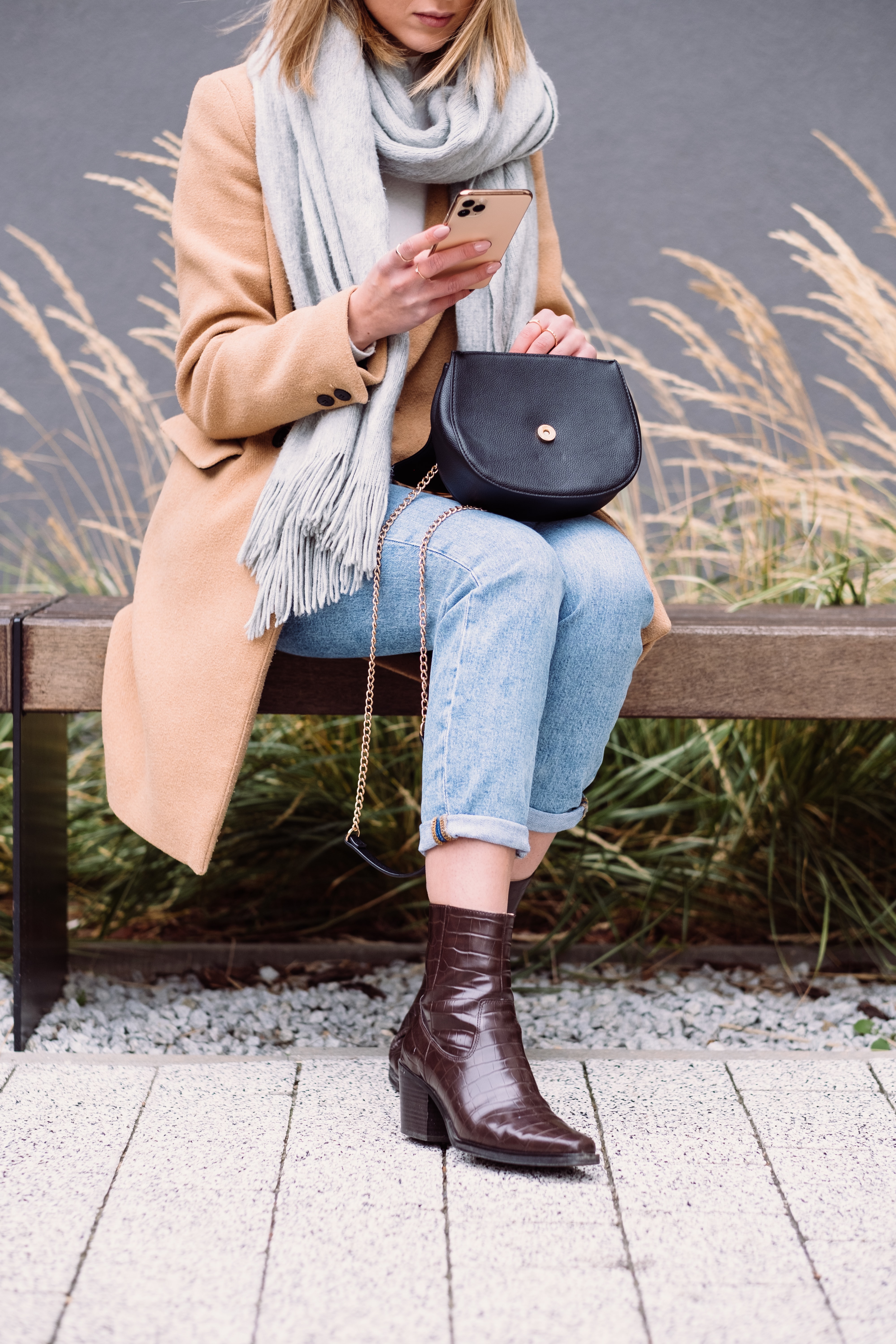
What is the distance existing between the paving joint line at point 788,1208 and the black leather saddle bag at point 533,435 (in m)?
0.76

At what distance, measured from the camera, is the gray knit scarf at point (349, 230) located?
4.98 feet

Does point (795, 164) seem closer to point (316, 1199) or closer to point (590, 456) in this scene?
point (590, 456)

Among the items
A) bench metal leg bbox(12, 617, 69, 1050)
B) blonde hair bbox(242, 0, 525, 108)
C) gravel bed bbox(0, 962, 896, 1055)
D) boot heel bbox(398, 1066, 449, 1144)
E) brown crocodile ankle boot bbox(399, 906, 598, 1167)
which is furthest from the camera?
gravel bed bbox(0, 962, 896, 1055)

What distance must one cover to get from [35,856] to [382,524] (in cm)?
80

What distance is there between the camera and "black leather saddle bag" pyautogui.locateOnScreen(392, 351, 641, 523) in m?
1.50

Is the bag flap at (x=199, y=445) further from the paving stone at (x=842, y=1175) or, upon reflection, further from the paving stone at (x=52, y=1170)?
the paving stone at (x=842, y=1175)

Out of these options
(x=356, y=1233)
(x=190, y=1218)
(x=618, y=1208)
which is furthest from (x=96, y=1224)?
(x=618, y=1208)

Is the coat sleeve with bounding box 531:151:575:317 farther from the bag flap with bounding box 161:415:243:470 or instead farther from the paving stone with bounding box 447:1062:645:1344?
the paving stone with bounding box 447:1062:645:1344

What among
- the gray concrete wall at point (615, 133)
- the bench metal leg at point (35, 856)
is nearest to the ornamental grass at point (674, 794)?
the bench metal leg at point (35, 856)

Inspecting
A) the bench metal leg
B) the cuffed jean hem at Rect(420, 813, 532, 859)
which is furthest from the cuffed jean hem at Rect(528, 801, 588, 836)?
the bench metal leg

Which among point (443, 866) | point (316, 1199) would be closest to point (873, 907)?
point (443, 866)

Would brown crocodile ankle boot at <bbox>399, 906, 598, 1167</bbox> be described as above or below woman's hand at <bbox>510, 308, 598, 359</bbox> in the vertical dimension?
below

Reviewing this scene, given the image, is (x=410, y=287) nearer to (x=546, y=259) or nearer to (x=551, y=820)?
(x=546, y=259)

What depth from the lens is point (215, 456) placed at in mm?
1669
